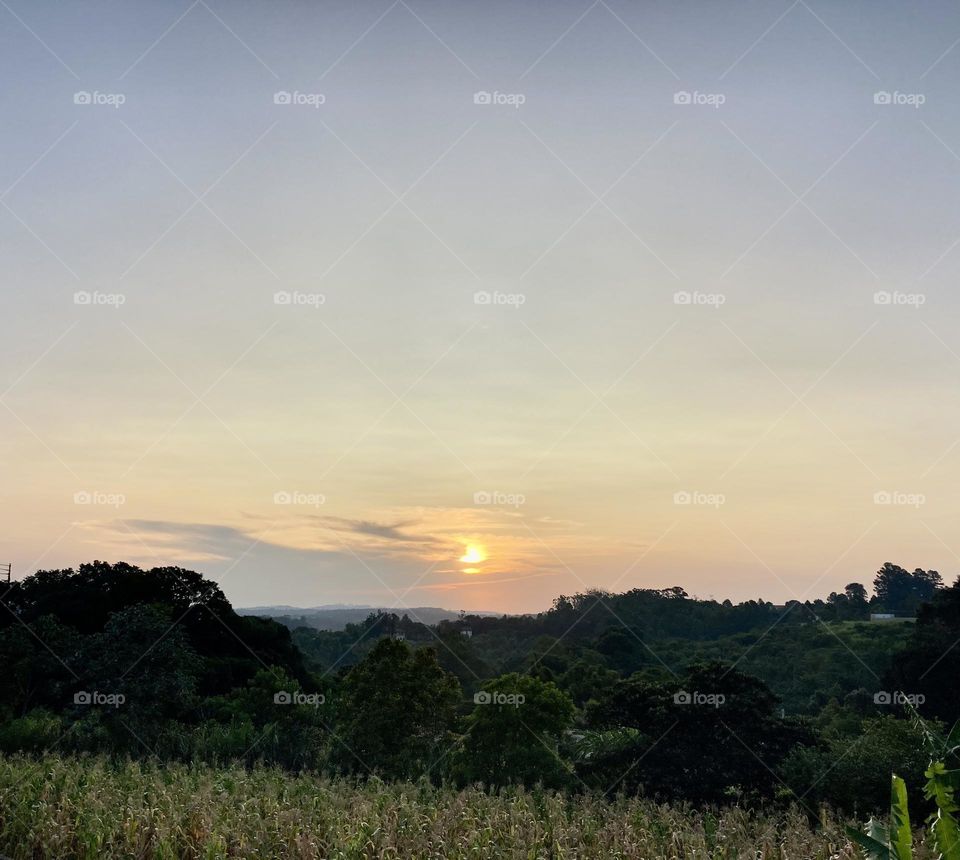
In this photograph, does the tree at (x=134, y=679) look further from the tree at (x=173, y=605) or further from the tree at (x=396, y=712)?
the tree at (x=173, y=605)

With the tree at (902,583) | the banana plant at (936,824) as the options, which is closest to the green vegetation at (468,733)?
the banana plant at (936,824)

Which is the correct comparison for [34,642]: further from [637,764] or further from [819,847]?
[819,847]

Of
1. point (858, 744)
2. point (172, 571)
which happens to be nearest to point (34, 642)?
point (172, 571)

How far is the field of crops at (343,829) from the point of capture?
13.5 metres

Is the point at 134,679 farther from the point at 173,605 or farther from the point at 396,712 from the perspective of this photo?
the point at 173,605

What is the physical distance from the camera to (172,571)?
197ft

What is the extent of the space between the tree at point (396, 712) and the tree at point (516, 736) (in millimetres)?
2257

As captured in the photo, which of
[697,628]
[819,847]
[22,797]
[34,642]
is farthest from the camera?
[697,628]

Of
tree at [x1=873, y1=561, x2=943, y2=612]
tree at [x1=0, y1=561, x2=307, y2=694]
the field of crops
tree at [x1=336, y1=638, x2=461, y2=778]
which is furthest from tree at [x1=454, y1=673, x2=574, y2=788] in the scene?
tree at [x1=873, y1=561, x2=943, y2=612]

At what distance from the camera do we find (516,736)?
3206 cm

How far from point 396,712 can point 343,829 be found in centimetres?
2007

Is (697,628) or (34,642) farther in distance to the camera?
(697,628)

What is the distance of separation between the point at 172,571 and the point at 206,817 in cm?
4827

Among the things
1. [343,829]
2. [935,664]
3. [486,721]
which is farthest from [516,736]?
[935,664]
